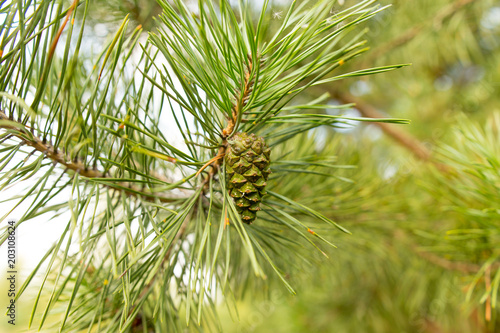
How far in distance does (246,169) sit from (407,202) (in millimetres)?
467

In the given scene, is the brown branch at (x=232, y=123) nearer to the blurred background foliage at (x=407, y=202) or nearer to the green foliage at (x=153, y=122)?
the green foliage at (x=153, y=122)

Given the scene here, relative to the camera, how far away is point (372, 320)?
0.88 metres

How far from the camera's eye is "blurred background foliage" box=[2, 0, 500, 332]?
488 millimetres

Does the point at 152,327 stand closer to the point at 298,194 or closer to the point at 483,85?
the point at 298,194

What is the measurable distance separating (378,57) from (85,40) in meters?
0.63

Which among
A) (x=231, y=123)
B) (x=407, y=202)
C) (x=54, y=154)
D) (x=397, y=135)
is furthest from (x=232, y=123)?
(x=397, y=135)

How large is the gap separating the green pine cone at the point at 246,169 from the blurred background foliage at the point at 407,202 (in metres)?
0.10

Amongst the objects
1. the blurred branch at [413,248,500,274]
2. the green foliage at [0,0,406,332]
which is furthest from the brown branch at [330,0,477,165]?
the green foliage at [0,0,406,332]

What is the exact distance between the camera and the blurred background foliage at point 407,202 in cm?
49

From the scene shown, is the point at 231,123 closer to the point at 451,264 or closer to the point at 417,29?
the point at 451,264

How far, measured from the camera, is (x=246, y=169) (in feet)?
0.87

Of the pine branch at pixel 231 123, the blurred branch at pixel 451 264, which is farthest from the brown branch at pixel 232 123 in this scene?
the blurred branch at pixel 451 264

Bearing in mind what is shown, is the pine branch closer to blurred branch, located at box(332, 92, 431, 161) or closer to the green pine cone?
the green pine cone

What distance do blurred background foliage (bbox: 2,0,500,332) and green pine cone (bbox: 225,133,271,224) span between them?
105 mm
